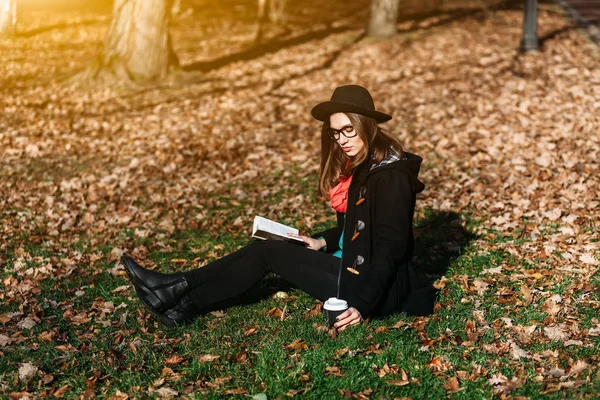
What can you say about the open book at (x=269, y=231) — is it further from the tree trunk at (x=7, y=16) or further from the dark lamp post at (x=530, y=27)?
the dark lamp post at (x=530, y=27)

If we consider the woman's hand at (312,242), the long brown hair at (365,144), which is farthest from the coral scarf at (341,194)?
the woman's hand at (312,242)

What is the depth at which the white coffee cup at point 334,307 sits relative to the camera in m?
4.57

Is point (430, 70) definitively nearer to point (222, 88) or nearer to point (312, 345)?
point (222, 88)

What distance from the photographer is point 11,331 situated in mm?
5652

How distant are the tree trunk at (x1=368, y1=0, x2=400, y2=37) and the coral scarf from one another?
1392cm

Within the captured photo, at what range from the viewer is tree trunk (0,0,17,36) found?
1455 centimetres

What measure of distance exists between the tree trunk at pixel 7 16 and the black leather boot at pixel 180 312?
37.0 feet

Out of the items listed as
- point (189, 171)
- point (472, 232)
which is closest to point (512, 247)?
point (472, 232)

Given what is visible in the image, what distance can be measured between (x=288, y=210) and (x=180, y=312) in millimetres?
3491

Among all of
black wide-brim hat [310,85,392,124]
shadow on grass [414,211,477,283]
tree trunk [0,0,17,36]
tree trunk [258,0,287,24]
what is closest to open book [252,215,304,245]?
black wide-brim hat [310,85,392,124]

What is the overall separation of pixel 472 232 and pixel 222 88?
8.57 metres

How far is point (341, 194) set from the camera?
5215mm

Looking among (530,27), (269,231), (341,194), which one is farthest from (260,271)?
(530,27)

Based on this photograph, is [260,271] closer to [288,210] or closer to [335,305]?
[335,305]
